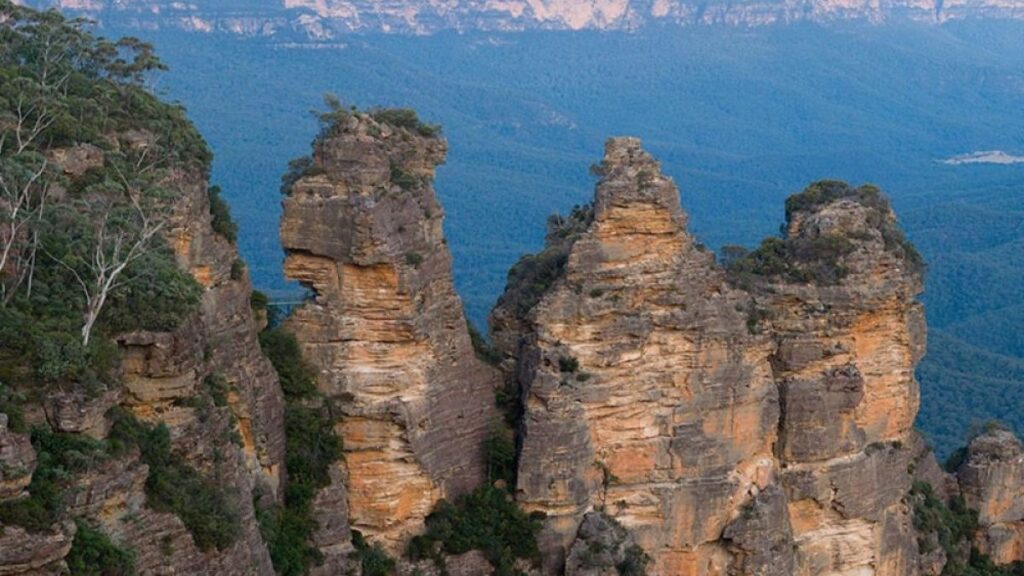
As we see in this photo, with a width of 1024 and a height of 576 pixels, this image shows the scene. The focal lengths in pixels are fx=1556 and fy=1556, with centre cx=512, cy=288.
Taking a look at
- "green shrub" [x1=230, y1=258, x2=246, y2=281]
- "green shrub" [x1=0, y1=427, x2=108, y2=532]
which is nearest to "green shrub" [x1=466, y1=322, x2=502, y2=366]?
"green shrub" [x1=230, y1=258, x2=246, y2=281]

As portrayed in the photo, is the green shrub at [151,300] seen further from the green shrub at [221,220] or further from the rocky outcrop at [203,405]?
the green shrub at [221,220]

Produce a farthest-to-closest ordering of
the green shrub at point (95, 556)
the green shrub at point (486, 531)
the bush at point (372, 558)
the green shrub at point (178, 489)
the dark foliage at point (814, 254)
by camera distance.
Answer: the dark foliage at point (814, 254) < the green shrub at point (486, 531) < the bush at point (372, 558) < the green shrub at point (178, 489) < the green shrub at point (95, 556)

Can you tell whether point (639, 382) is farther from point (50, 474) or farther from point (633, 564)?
point (50, 474)

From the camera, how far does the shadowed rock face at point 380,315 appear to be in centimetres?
3062

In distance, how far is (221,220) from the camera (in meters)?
29.1

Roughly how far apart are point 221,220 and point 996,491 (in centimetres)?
2322

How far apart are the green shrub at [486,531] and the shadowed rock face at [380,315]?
0.41 metres

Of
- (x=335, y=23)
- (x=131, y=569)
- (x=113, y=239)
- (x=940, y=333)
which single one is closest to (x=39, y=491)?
(x=131, y=569)

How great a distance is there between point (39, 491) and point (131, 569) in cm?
192

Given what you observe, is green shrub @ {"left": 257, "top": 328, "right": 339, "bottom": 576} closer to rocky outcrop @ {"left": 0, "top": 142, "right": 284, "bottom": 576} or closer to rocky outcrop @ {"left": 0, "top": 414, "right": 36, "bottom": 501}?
rocky outcrop @ {"left": 0, "top": 142, "right": 284, "bottom": 576}

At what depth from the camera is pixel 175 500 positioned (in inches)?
909

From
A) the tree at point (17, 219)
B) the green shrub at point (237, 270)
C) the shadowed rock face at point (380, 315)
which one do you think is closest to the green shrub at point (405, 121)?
the shadowed rock face at point (380, 315)

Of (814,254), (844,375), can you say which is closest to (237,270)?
(814,254)

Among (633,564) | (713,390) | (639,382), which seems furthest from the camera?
(713,390)
